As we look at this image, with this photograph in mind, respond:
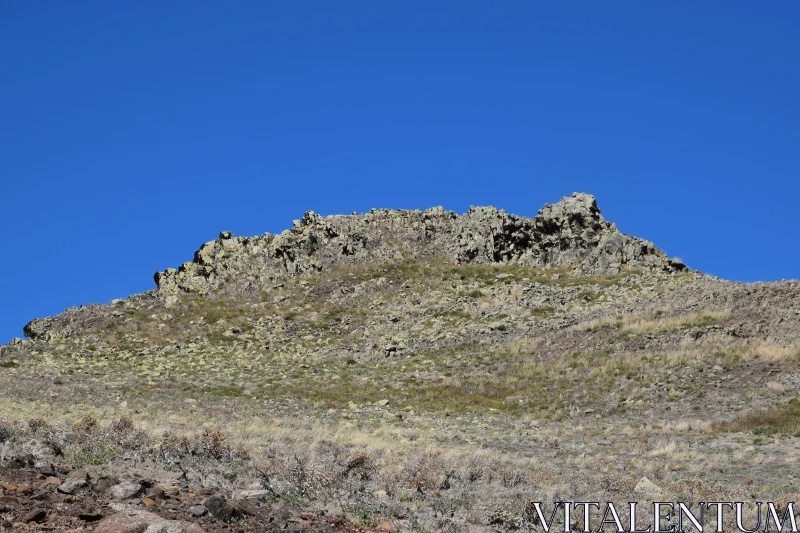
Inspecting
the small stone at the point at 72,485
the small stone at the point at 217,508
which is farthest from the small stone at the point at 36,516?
the small stone at the point at 217,508

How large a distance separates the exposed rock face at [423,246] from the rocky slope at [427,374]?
254 mm

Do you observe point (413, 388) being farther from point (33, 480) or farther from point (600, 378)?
point (33, 480)

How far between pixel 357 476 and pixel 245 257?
49.9 meters

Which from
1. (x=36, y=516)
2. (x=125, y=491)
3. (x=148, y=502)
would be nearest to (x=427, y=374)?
(x=125, y=491)

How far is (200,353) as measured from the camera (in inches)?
1887

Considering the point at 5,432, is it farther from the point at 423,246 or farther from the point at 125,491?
the point at 423,246

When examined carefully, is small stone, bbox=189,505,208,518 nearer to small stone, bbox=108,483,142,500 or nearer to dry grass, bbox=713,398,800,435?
small stone, bbox=108,483,142,500

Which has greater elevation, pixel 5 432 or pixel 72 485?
pixel 5 432

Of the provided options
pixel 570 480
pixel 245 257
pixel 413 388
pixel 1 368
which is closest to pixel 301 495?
pixel 570 480

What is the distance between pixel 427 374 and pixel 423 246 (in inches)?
1208

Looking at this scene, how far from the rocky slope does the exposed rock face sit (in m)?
0.25

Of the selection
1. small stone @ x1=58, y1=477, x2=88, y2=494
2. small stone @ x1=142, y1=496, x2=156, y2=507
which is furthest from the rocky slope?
small stone @ x1=58, y1=477, x2=88, y2=494

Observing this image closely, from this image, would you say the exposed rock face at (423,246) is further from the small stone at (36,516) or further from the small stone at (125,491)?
the small stone at (36,516)

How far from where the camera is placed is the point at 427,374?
41.5 metres
